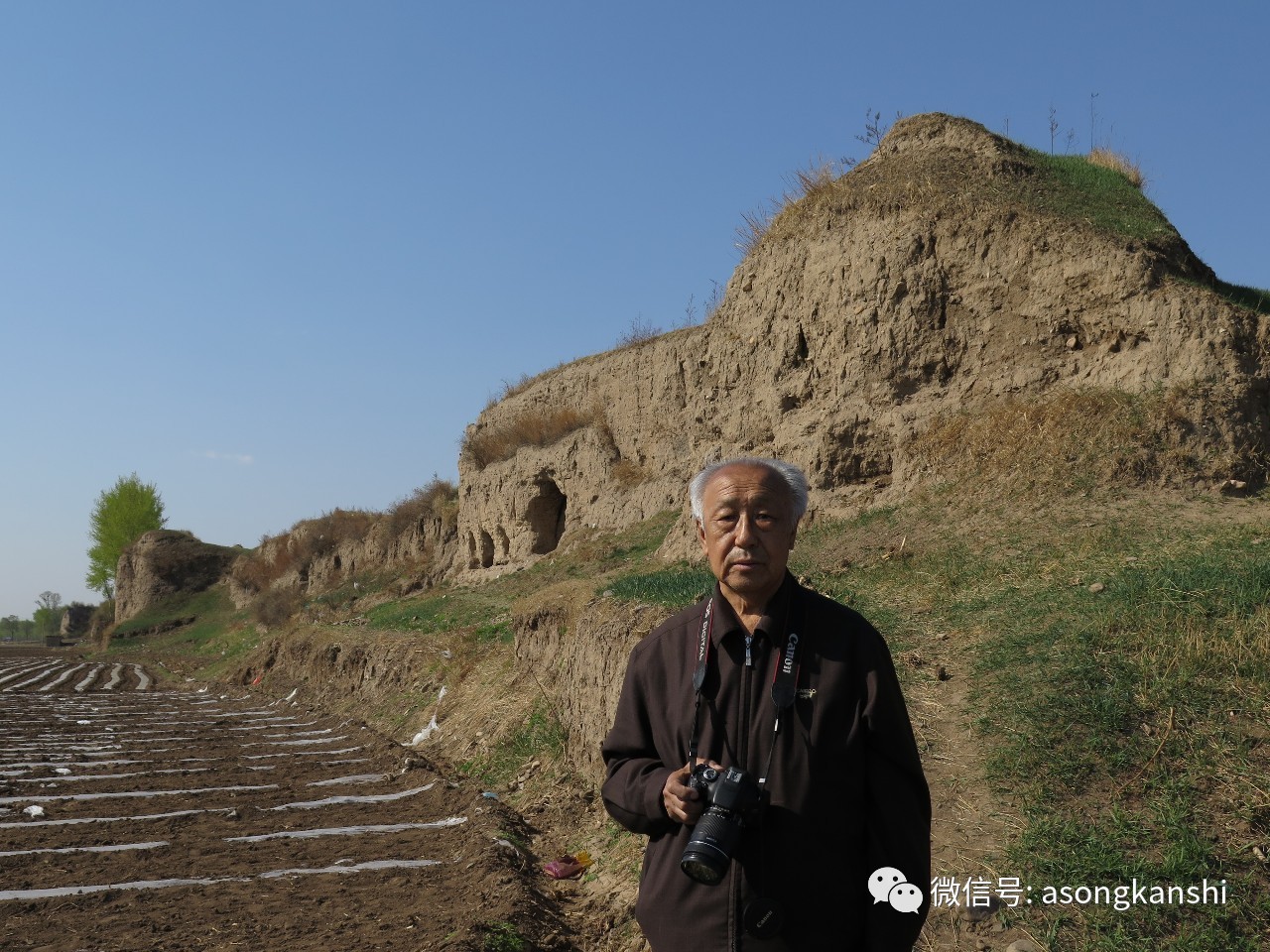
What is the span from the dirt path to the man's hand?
284 cm

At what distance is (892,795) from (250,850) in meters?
5.81

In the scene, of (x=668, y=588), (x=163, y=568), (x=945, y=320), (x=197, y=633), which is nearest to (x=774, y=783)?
(x=668, y=588)

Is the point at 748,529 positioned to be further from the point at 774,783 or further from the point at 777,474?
the point at 774,783

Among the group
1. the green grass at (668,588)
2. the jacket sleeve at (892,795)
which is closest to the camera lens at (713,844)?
the jacket sleeve at (892,795)

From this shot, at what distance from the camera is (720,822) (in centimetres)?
239

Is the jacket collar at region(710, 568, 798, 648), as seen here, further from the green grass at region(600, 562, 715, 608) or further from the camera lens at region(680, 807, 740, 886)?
the green grass at region(600, 562, 715, 608)

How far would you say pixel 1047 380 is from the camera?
1175 centimetres

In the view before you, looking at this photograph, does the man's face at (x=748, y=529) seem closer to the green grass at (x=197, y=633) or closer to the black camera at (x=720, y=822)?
the black camera at (x=720, y=822)

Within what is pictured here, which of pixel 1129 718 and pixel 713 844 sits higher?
pixel 1129 718

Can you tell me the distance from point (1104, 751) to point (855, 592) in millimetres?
3872

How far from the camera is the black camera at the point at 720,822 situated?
7.79ft

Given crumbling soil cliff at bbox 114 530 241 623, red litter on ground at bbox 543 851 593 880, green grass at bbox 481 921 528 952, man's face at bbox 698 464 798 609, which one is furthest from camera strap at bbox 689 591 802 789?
crumbling soil cliff at bbox 114 530 241 623

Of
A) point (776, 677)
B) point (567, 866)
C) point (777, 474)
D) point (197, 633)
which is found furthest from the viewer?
point (197, 633)

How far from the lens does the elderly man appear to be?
2430 millimetres
